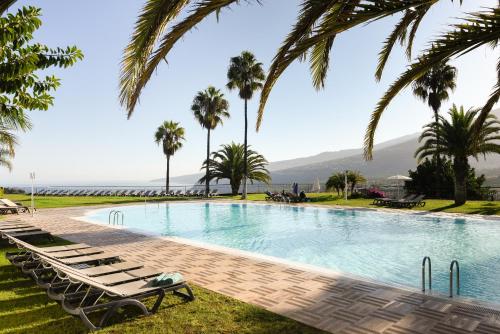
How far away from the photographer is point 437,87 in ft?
85.7

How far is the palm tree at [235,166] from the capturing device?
113ft

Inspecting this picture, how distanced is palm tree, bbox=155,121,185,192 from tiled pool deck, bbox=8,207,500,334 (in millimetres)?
30058

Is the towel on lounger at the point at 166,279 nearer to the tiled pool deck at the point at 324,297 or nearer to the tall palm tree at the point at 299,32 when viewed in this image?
the tiled pool deck at the point at 324,297

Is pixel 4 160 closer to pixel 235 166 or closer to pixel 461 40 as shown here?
pixel 235 166

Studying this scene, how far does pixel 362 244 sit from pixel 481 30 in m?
9.35

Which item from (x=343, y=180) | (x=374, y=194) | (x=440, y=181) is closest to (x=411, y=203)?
(x=374, y=194)

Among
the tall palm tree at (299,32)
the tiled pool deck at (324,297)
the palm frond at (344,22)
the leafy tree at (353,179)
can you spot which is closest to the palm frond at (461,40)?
the tall palm tree at (299,32)

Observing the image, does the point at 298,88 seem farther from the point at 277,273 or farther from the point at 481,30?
the point at 481,30

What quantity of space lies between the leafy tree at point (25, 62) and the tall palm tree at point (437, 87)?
2573cm

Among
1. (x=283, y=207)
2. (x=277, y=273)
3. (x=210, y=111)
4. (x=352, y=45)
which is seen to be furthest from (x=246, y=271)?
(x=210, y=111)

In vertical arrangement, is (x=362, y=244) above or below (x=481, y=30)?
below

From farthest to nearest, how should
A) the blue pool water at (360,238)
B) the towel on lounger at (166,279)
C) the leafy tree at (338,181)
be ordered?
the leafy tree at (338,181) → the blue pool water at (360,238) → the towel on lounger at (166,279)

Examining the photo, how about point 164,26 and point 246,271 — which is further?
point 246,271

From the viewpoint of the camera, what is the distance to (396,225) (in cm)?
1555
